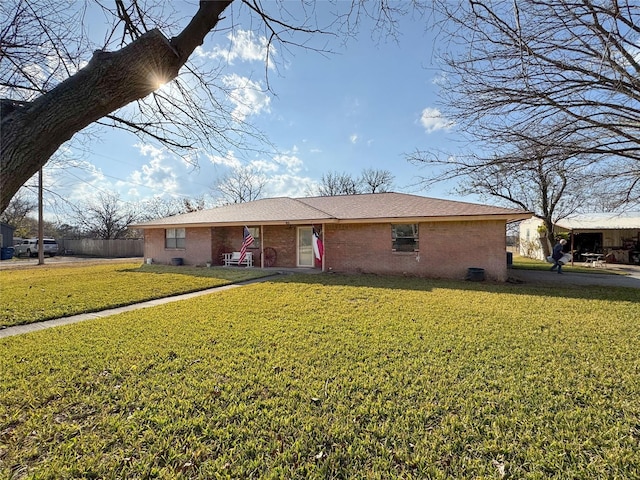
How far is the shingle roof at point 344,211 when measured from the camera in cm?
1226

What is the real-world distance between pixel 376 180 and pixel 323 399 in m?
39.8

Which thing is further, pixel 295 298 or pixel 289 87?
pixel 295 298

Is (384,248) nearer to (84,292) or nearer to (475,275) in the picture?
(475,275)

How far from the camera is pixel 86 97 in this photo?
5.89ft

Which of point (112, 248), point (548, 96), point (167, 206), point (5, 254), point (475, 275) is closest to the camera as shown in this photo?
point (548, 96)

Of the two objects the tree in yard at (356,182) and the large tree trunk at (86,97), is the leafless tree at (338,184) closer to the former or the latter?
the tree in yard at (356,182)

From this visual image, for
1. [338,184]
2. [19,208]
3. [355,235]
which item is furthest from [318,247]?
[338,184]

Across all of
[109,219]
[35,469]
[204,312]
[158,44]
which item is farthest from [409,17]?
[109,219]

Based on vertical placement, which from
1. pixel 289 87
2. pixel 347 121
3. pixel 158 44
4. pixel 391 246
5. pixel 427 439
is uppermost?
pixel 347 121

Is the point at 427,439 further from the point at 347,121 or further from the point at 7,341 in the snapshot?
the point at 347,121

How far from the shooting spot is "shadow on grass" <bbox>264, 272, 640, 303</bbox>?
9.16 meters

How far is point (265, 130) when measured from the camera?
3.94 m

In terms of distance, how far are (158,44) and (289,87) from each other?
2373 mm

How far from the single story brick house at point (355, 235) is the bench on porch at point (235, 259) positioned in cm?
39
